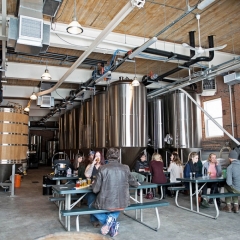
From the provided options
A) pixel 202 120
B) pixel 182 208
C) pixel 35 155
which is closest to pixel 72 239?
pixel 182 208

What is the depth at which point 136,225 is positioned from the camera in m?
4.70

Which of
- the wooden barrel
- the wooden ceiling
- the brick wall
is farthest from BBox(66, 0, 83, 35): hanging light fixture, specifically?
the brick wall

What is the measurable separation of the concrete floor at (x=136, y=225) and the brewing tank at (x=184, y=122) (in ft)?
11.1

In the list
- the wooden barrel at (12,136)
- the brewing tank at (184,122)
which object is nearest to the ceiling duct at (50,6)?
the wooden barrel at (12,136)

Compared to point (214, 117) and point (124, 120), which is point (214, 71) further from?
point (124, 120)

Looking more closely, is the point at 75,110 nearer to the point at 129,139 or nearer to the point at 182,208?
the point at 129,139

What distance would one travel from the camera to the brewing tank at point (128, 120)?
8568mm

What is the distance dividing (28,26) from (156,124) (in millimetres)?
6828

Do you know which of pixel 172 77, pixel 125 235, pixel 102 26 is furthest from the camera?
pixel 172 77

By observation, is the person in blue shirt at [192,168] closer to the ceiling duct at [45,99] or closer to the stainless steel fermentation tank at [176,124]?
the stainless steel fermentation tank at [176,124]

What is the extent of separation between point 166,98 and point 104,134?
2.82 metres

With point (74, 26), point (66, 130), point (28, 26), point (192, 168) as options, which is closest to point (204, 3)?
point (74, 26)

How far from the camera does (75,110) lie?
13.4m

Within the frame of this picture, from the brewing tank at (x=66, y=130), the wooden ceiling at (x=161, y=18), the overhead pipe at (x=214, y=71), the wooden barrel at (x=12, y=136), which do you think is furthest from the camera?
the brewing tank at (x=66, y=130)
